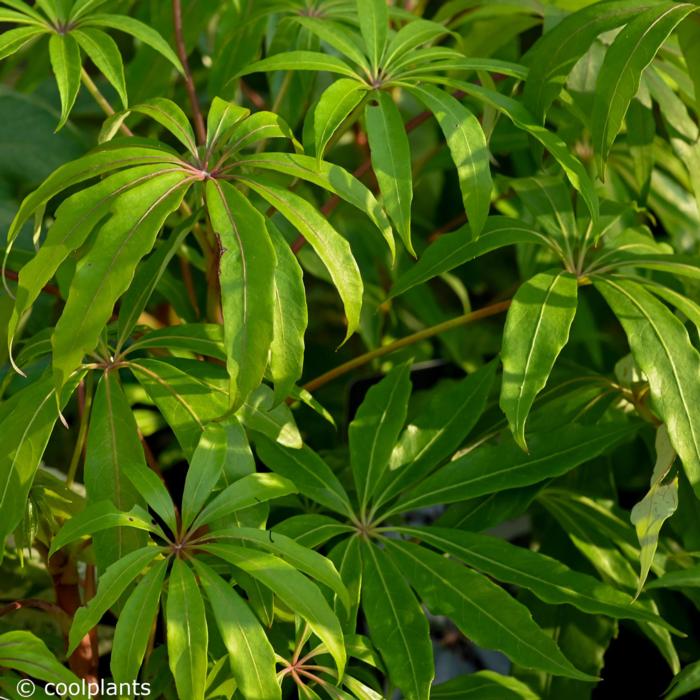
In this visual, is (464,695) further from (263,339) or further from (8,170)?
(8,170)

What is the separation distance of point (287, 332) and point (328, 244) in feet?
0.24

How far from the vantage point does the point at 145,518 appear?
699mm

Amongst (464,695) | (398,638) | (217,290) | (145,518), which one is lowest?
(464,695)

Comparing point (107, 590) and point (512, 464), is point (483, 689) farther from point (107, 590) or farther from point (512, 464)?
point (107, 590)

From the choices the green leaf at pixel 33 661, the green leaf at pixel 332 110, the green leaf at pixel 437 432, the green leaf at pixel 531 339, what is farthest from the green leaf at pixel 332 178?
the green leaf at pixel 33 661

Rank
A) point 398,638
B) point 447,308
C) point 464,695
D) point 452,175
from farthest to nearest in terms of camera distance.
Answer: point 447,308 → point 452,175 → point 464,695 → point 398,638

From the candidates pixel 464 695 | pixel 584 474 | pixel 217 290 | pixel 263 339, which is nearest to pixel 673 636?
pixel 584 474

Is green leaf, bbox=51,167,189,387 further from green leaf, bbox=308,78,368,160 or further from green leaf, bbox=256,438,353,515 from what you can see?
green leaf, bbox=256,438,353,515

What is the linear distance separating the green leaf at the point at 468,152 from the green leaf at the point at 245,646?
30 cm

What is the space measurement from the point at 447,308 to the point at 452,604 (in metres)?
0.99

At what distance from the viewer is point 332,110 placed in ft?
2.41

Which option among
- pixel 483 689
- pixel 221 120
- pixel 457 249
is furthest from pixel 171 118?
pixel 483 689

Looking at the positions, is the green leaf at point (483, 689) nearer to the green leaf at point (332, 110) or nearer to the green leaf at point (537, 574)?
the green leaf at point (537, 574)

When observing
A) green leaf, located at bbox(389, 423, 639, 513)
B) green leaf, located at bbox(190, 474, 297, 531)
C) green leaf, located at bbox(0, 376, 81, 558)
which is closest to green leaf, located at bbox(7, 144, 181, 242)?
green leaf, located at bbox(0, 376, 81, 558)
